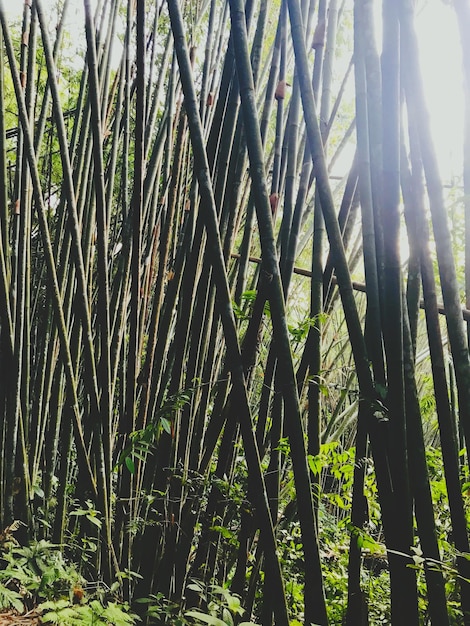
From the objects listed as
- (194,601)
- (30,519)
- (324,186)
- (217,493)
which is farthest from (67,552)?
(324,186)

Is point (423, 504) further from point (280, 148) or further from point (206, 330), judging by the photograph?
point (280, 148)

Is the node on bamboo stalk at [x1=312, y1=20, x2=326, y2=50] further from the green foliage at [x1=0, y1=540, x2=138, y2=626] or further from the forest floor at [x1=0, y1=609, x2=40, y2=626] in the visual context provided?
the forest floor at [x1=0, y1=609, x2=40, y2=626]

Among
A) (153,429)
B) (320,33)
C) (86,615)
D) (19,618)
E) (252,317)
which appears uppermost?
(320,33)

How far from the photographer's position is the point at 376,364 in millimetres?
847

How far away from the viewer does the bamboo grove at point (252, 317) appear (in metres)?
0.80

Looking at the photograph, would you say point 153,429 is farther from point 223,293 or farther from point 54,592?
point 54,592

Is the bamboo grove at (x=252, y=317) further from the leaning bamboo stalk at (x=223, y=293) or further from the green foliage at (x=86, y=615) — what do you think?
the green foliage at (x=86, y=615)

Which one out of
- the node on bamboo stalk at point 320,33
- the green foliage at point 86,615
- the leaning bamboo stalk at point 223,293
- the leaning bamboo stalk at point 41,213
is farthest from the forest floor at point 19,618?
the node on bamboo stalk at point 320,33

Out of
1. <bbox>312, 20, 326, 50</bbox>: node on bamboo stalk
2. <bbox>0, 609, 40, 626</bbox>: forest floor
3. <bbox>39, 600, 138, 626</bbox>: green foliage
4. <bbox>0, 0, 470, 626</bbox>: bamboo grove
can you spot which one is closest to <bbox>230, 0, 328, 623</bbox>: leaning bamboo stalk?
Answer: <bbox>0, 0, 470, 626</bbox>: bamboo grove

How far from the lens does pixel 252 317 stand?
102cm

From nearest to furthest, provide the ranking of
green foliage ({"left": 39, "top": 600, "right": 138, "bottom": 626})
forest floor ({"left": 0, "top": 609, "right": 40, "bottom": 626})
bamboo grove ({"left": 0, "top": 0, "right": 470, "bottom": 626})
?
1. bamboo grove ({"left": 0, "top": 0, "right": 470, "bottom": 626})
2. green foliage ({"left": 39, "top": 600, "right": 138, "bottom": 626})
3. forest floor ({"left": 0, "top": 609, "right": 40, "bottom": 626})

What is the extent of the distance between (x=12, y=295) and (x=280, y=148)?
88cm

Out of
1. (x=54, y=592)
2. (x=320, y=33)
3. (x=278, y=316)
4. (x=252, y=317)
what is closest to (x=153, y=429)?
(x=252, y=317)

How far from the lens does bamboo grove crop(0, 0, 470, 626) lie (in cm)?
80
